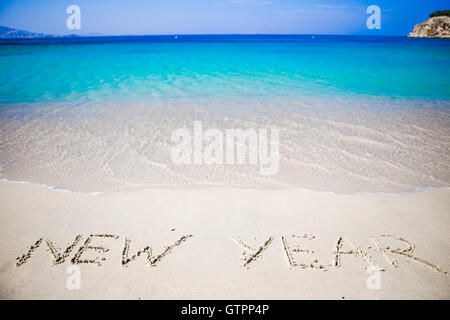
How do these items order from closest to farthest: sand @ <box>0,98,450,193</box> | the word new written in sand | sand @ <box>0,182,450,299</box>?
1. sand @ <box>0,182,450,299</box>
2. the word new written in sand
3. sand @ <box>0,98,450,193</box>

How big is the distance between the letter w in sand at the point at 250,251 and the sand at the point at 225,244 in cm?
1

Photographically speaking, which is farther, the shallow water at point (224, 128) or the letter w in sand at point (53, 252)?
the shallow water at point (224, 128)

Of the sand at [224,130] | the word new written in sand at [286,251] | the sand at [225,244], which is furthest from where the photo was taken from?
the sand at [224,130]

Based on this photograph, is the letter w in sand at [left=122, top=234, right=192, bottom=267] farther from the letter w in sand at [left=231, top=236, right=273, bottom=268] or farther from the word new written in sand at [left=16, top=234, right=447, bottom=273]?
the letter w in sand at [left=231, top=236, right=273, bottom=268]

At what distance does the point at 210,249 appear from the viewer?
2549 millimetres

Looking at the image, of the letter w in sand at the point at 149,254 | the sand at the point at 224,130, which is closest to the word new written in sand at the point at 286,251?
the letter w in sand at the point at 149,254

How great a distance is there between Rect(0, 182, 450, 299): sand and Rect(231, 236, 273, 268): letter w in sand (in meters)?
0.01

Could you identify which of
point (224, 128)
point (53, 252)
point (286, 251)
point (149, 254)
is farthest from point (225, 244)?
point (224, 128)

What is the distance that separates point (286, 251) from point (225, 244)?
0.66m

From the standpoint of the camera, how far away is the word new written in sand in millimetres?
2385

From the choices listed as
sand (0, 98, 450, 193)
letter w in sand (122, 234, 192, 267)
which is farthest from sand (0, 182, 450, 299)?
sand (0, 98, 450, 193)

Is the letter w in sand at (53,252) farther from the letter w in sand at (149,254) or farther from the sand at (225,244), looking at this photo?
the letter w in sand at (149,254)

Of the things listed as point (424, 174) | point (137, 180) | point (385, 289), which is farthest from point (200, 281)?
point (424, 174)

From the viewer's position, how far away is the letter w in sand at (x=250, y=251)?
7.94 feet
